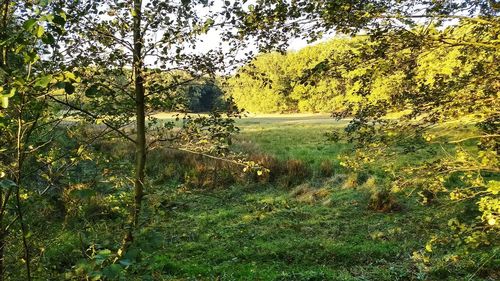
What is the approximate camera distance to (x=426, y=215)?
9.11 metres

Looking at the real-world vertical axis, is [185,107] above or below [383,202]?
above

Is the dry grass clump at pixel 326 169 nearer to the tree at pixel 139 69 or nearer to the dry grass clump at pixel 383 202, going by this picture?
the dry grass clump at pixel 383 202

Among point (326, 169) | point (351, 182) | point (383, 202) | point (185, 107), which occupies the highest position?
point (185, 107)

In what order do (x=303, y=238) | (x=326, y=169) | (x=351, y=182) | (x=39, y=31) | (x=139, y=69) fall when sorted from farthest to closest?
(x=326, y=169) → (x=351, y=182) → (x=303, y=238) → (x=139, y=69) → (x=39, y=31)

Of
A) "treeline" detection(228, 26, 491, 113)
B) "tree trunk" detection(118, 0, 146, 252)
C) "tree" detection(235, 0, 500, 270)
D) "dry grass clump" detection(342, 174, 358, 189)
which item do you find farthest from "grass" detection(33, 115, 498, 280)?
"treeline" detection(228, 26, 491, 113)

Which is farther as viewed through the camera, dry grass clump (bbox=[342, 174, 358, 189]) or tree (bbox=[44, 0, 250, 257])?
A: dry grass clump (bbox=[342, 174, 358, 189])

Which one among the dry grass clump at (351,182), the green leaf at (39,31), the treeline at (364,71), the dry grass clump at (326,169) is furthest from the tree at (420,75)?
the dry grass clump at (326,169)

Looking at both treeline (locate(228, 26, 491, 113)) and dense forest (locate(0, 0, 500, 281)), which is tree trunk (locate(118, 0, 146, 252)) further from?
treeline (locate(228, 26, 491, 113))

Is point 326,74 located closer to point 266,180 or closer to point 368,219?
point 368,219

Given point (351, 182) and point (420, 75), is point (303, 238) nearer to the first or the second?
point (351, 182)

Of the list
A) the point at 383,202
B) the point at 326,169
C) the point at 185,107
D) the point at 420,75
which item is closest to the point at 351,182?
the point at 326,169

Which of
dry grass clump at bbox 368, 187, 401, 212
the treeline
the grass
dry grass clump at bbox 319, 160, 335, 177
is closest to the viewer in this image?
the treeline

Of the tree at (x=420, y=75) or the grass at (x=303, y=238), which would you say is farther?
the grass at (x=303, y=238)

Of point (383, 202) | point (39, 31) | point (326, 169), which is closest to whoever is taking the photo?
point (39, 31)
